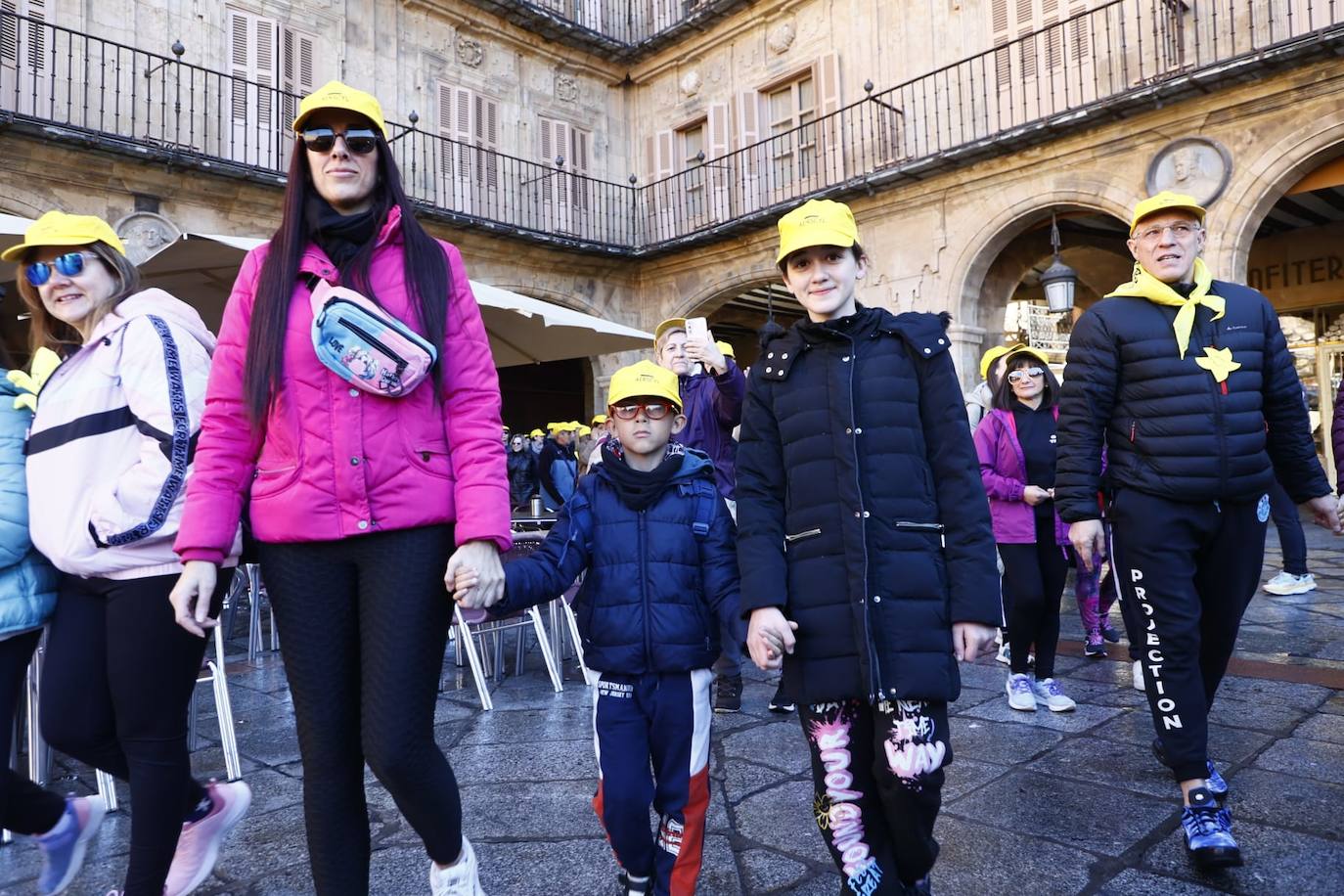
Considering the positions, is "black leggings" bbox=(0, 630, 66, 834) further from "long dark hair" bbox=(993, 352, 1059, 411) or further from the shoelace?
"long dark hair" bbox=(993, 352, 1059, 411)

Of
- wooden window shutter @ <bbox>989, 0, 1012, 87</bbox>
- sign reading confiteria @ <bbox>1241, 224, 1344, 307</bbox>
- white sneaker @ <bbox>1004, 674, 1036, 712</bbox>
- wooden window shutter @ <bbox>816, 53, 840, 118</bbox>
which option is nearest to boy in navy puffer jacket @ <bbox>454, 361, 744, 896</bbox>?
white sneaker @ <bbox>1004, 674, 1036, 712</bbox>

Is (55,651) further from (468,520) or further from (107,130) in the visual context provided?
(107,130)

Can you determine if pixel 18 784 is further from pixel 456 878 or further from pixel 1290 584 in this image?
pixel 1290 584

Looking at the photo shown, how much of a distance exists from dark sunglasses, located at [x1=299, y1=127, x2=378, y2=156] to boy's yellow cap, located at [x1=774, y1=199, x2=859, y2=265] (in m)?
0.93

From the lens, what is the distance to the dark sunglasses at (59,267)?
2.31 metres

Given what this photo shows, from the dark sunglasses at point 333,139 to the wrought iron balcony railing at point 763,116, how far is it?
10.0 meters

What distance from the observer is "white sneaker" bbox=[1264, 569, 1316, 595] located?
696cm

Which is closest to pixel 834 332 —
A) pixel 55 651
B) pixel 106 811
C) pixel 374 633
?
pixel 374 633

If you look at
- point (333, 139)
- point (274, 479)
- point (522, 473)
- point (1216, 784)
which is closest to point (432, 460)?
point (274, 479)

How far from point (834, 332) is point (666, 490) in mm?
633

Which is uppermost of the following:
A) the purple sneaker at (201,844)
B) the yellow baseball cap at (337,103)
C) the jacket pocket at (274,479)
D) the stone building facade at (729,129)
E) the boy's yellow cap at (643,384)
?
the stone building facade at (729,129)

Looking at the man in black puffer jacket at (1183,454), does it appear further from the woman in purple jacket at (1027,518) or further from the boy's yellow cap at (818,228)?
the boy's yellow cap at (818,228)

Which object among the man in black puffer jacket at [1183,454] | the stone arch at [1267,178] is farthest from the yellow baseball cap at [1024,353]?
the stone arch at [1267,178]

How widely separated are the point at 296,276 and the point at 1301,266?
16144 millimetres
